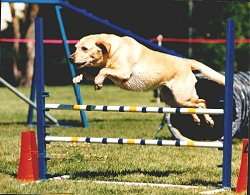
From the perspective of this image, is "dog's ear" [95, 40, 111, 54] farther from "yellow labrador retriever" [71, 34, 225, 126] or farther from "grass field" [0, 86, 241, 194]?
"grass field" [0, 86, 241, 194]

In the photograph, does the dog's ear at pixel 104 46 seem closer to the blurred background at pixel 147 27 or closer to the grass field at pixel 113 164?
the grass field at pixel 113 164

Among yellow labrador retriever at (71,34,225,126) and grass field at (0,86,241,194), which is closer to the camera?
grass field at (0,86,241,194)

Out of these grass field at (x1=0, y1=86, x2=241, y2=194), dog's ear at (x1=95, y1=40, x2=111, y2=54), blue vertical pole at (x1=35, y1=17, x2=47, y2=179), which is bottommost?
grass field at (x1=0, y1=86, x2=241, y2=194)

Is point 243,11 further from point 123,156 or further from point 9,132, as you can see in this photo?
point 123,156

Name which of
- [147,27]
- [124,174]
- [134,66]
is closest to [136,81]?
[134,66]

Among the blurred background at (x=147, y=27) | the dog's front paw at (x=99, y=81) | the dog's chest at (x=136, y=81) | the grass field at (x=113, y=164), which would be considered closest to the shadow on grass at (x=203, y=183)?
the grass field at (x=113, y=164)

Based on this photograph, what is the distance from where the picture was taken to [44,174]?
7781 mm

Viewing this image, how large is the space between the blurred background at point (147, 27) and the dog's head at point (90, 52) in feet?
75.5

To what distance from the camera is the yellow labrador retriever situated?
7.66 metres

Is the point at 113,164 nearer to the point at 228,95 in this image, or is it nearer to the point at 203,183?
the point at 203,183

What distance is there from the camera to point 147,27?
114 ft

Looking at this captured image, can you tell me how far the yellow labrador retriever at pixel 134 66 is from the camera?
7.66 m

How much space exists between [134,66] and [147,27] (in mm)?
27157

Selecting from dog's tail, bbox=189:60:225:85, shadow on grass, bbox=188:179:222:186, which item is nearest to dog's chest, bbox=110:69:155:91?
dog's tail, bbox=189:60:225:85
